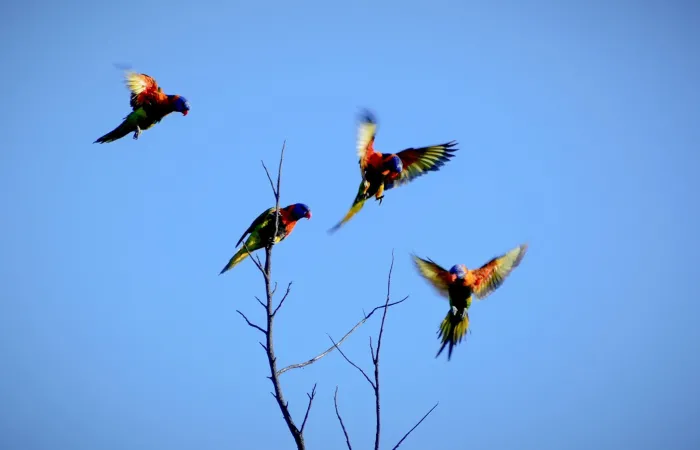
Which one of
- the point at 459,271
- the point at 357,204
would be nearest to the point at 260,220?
the point at 357,204

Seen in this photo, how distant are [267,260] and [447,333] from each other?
A: 2815 mm

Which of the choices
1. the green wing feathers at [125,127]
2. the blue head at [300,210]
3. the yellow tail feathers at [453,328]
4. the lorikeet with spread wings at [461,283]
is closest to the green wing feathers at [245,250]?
the blue head at [300,210]


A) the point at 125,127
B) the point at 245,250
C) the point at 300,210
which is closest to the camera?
the point at 245,250

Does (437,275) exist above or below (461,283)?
above

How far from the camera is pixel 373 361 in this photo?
Result: 336cm

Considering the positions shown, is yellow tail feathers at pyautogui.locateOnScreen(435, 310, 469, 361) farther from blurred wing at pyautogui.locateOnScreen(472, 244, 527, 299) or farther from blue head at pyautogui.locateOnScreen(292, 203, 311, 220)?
blue head at pyautogui.locateOnScreen(292, 203, 311, 220)

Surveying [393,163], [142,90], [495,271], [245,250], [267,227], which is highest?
[142,90]

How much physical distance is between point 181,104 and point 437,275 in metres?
3.72

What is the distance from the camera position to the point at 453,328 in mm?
5898

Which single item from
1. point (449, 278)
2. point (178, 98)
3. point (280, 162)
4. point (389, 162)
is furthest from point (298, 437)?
point (178, 98)

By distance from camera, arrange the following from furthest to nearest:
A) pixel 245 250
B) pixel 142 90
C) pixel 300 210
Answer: pixel 142 90
pixel 300 210
pixel 245 250

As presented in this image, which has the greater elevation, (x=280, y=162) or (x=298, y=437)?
(x=280, y=162)

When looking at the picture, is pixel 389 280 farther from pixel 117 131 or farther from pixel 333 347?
pixel 117 131

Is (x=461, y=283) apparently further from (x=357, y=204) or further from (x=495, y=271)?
(x=357, y=204)
